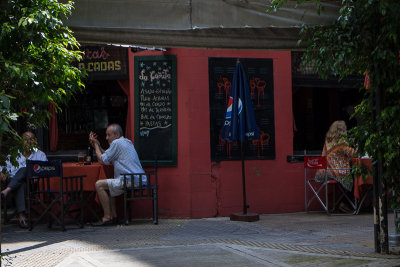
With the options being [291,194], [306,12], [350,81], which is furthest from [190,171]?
[306,12]

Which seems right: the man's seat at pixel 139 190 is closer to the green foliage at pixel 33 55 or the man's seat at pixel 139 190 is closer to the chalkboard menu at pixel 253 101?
the chalkboard menu at pixel 253 101

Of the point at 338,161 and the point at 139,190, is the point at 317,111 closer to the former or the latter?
the point at 338,161

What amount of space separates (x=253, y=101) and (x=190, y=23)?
17.4 ft

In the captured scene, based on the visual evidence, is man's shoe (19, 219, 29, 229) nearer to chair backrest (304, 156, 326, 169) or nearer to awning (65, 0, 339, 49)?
chair backrest (304, 156, 326, 169)

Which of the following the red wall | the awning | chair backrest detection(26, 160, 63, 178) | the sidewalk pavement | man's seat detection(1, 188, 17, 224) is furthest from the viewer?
the red wall

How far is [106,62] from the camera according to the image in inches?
412

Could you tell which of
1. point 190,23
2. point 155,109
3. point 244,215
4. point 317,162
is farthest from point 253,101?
point 190,23

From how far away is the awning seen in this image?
4.90 meters

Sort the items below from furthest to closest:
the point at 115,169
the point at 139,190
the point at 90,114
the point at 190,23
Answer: the point at 90,114
the point at 115,169
the point at 139,190
the point at 190,23

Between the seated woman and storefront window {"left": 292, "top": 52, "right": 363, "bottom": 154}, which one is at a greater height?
storefront window {"left": 292, "top": 52, "right": 363, "bottom": 154}

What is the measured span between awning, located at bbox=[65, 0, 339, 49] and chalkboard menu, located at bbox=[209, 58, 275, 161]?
430 centimetres

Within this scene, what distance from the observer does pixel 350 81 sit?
37.2 ft

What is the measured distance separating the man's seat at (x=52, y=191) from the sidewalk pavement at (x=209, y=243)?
0.25 meters

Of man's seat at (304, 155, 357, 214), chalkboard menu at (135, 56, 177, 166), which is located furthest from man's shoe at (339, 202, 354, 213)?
chalkboard menu at (135, 56, 177, 166)
